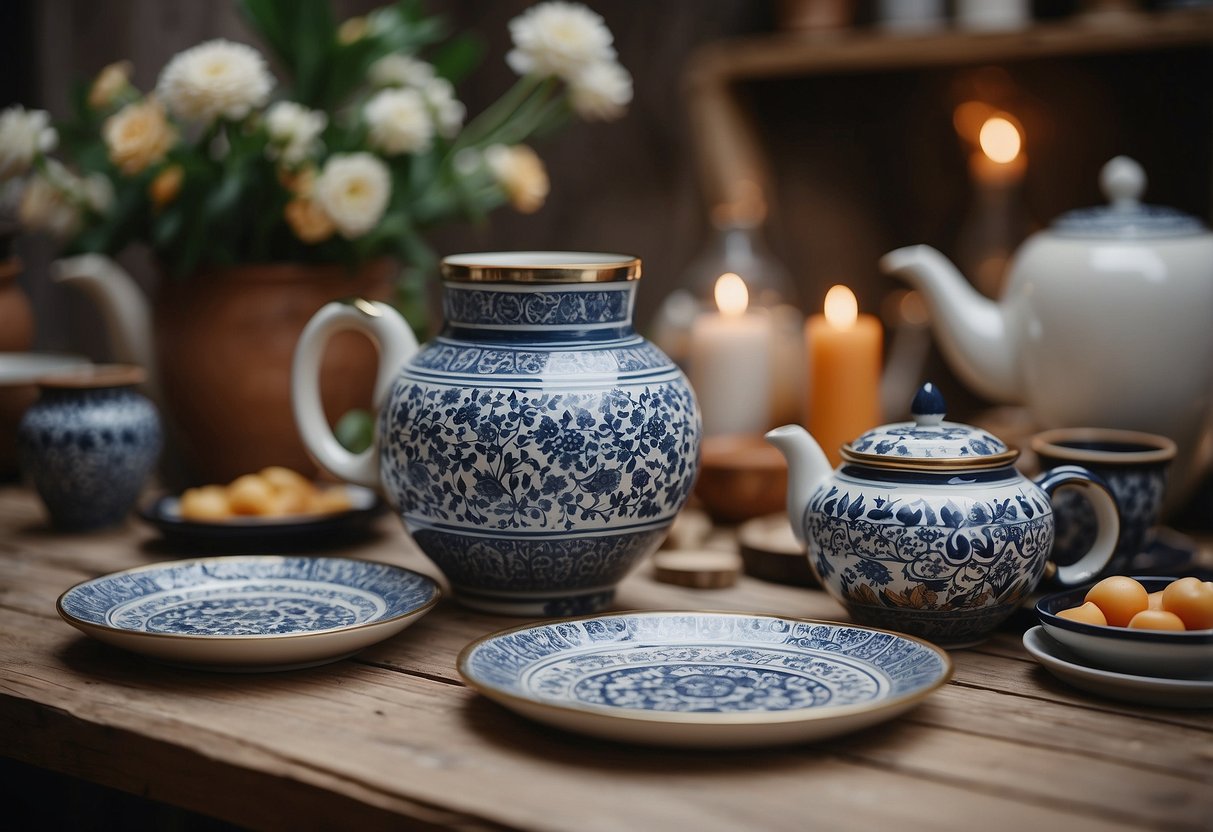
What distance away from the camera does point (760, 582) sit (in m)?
0.98

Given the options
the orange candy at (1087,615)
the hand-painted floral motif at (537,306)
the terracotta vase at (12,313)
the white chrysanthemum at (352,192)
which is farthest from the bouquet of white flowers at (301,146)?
the orange candy at (1087,615)

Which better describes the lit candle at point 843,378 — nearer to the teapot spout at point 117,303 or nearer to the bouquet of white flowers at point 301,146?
the bouquet of white flowers at point 301,146

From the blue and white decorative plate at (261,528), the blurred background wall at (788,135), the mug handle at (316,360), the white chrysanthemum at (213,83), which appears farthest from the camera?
the blurred background wall at (788,135)

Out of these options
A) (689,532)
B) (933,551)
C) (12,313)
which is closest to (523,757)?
(933,551)

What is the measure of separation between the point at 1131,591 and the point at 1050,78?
3.04 feet

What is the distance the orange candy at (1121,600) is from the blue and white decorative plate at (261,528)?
1.97 feet

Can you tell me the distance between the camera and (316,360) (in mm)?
936

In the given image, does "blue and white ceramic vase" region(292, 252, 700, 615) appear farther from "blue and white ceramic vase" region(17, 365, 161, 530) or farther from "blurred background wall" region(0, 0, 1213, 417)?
"blurred background wall" region(0, 0, 1213, 417)

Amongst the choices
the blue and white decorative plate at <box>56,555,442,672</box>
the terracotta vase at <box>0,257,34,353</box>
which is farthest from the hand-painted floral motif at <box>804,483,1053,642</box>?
the terracotta vase at <box>0,257,34,353</box>

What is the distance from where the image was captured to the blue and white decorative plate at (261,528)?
999 millimetres

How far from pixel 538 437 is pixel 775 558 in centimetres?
27

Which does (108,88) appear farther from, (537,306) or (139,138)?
(537,306)

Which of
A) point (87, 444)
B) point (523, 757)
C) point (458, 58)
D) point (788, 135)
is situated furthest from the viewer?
point (788, 135)

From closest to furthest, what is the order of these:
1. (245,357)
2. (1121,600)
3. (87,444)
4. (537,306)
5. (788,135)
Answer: (1121,600) < (537,306) < (87,444) < (245,357) < (788,135)
